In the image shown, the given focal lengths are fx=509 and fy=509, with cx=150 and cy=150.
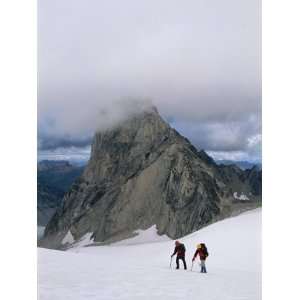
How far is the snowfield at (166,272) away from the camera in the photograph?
902 cm

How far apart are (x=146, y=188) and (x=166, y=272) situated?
677 centimetres

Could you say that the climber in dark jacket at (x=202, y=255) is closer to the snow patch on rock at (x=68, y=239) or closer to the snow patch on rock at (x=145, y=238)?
the snow patch on rock at (x=145, y=238)

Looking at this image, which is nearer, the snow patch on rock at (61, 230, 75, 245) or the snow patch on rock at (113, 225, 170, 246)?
the snow patch on rock at (61, 230, 75, 245)

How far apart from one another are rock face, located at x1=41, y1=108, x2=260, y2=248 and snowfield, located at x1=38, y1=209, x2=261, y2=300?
1554 millimetres

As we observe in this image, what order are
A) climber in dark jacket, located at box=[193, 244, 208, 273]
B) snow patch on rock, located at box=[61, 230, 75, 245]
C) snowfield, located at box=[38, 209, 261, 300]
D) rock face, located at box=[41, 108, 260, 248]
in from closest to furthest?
snowfield, located at box=[38, 209, 261, 300] < climber in dark jacket, located at box=[193, 244, 208, 273] < snow patch on rock, located at box=[61, 230, 75, 245] < rock face, located at box=[41, 108, 260, 248]

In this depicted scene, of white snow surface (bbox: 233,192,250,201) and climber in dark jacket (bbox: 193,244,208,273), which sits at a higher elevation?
white snow surface (bbox: 233,192,250,201)

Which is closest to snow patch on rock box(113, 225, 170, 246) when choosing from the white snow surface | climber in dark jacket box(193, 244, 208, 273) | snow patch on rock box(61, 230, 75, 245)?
snow patch on rock box(61, 230, 75, 245)

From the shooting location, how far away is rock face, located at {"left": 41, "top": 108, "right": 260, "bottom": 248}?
14914 mm

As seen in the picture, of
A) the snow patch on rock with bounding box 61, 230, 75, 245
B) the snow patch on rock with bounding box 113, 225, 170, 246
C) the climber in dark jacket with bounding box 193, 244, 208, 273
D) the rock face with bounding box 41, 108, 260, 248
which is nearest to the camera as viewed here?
the climber in dark jacket with bounding box 193, 244, 208, 273

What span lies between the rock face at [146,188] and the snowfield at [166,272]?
1554 mm

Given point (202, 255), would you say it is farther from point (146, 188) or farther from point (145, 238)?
point (146, 188)

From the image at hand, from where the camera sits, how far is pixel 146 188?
56.6ft

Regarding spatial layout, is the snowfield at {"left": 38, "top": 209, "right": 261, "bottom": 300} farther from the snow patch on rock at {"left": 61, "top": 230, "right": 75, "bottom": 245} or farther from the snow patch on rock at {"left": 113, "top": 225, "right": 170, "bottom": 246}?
the snow patch on rock at {"left": 61, "top": 230, "right": 75, "bottom": 245}

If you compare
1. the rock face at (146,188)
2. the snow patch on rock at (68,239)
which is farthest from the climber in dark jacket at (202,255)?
the snow patch on rock at (68,239)
